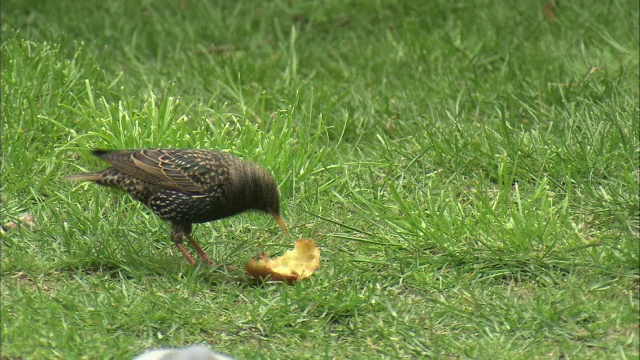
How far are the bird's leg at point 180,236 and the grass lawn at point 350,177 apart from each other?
66 mm

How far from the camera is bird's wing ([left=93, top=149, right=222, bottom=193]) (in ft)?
19.4

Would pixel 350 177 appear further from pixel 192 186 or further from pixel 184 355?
pixel 184 355

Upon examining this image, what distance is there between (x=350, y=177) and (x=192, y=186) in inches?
54.7

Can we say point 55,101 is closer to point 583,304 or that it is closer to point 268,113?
point 268,113

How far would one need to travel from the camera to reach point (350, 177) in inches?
273

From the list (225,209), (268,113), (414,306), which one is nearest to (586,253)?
(414,306)

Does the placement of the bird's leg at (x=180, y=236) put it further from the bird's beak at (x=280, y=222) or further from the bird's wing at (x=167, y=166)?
the bird's beak at (x=280, y=222)

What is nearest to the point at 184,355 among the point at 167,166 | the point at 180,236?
the point at 180,236

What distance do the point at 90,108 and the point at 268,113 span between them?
145 centimetres

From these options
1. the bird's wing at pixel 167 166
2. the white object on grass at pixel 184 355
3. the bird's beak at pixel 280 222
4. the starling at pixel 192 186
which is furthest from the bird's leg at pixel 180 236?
the white object on grass at pixel 184 355

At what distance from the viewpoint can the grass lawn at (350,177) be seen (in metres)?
5.25

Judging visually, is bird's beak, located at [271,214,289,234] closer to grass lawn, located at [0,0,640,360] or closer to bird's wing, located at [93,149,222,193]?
grass lawn, located at [0,0,640,360]

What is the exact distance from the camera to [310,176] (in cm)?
688

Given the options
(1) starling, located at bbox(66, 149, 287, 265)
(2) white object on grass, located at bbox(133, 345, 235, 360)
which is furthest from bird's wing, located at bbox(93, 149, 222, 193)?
(2) white object on grass, located at bbox(133, 345, 235, 360)
